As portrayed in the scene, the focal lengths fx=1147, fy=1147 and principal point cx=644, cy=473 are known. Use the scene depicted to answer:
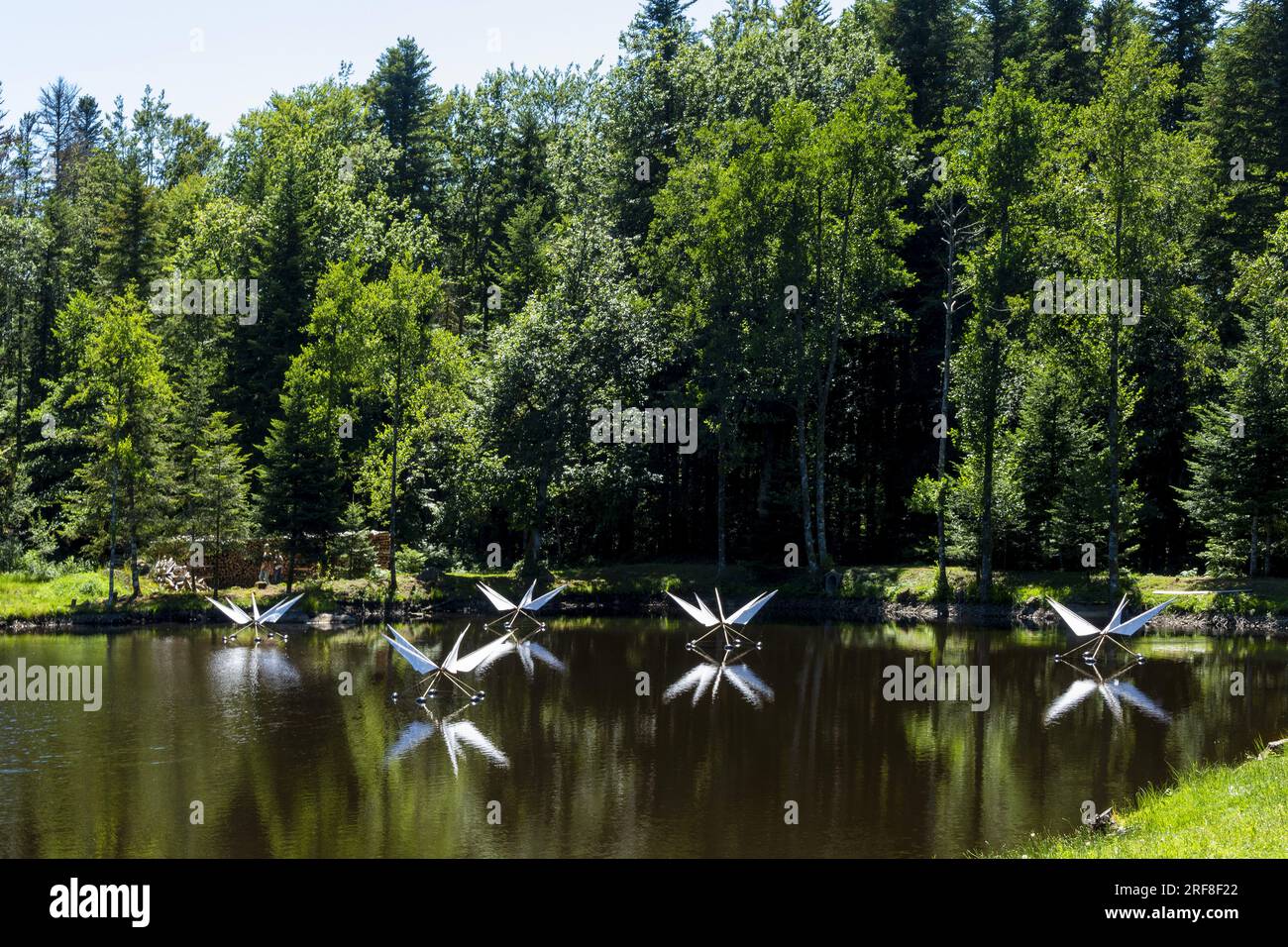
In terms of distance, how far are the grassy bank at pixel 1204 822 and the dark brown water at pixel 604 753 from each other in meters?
1.17

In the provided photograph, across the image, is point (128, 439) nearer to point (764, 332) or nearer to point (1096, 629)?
point (764, 332)

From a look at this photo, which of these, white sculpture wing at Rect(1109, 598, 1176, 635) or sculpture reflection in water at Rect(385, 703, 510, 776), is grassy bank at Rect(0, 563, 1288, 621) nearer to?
white sculpture wing at Rect(1109, 598, 1176, 635)

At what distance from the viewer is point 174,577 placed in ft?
166

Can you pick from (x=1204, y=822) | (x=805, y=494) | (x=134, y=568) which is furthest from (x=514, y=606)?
(x=1204, y=822)

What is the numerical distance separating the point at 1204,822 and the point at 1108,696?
1334 cm

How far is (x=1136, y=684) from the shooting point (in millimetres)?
29688

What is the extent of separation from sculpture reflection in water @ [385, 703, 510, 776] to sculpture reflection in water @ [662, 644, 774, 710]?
17.8 ft

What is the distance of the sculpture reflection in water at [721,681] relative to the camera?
29.6m

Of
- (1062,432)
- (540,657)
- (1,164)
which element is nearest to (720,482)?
(1062,432)

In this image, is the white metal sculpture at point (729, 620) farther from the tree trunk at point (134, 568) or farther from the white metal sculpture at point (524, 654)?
the tree trunk at point (134, 568)

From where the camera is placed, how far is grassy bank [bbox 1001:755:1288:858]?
13.7 meters

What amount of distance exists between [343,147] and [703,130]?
29303 millimetres

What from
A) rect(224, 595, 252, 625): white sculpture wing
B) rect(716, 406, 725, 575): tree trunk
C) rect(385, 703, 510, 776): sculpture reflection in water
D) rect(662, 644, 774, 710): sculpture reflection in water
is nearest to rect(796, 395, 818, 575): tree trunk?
rect(716, 406, 725, 575): tree trunk

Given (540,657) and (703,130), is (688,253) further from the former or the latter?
(540,657)
